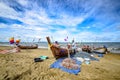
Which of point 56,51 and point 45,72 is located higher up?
point 56,51

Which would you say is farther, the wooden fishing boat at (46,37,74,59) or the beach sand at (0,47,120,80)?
the wooden fishing boat at (46,37,74,59)

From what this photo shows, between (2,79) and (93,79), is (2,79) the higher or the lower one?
the higher one

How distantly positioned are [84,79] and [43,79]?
9.40ft


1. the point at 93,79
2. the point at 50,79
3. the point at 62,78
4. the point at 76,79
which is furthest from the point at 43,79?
the point at 93,79

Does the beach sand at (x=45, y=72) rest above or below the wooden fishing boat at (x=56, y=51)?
below

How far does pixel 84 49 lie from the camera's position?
20.2 m

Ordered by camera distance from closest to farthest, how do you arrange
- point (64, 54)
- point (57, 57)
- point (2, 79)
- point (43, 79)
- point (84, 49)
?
point (2, 79) → point (43, 79) → point (57, 57) → point (64, 54) → point (84, 49)

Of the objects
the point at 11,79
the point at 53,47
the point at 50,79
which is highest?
the point at 53,47

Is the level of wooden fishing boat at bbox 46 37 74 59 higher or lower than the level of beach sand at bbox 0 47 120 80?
higher

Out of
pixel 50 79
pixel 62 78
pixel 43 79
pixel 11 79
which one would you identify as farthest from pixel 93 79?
pixel 11 79

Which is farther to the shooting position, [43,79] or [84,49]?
[84,49]

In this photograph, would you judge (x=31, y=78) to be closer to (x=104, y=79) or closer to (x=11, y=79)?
(x=11, y=79)

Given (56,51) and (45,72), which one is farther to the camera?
(56,51)

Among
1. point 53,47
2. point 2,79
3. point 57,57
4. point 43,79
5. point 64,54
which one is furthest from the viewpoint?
point 64,54
